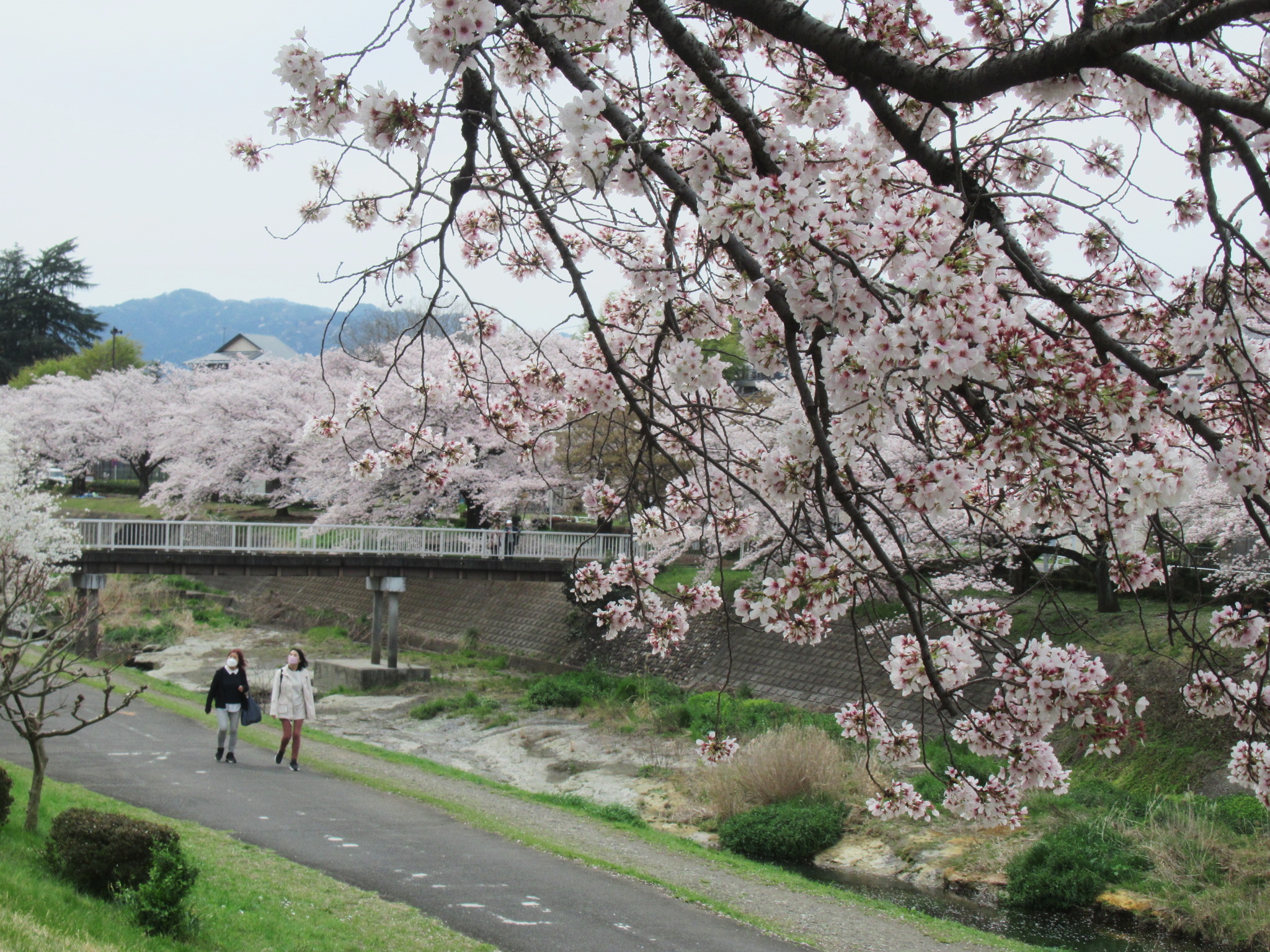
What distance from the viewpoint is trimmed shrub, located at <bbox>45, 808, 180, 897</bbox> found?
6.41m

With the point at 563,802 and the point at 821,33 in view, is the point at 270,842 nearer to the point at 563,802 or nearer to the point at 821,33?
the point at 563,802

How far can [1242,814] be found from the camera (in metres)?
10.6

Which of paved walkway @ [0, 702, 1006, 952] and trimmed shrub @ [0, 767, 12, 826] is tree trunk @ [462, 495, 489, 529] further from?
trimmed shrub @ [0, 767, 12, 826]

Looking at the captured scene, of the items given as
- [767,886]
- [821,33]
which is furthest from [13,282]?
[821,33]

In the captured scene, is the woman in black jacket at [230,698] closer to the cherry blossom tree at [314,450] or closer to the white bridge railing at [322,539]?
the cherry blossom tree at [314,450]

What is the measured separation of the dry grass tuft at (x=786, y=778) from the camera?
1312cm

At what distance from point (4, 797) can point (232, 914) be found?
249 centimetres

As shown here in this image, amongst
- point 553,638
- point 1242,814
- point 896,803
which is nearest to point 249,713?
point 896,803

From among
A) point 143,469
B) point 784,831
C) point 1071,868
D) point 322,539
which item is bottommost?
point 784,831

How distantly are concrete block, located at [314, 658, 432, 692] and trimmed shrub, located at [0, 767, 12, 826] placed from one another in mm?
16511

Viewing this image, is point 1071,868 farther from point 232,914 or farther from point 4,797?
point 4,797

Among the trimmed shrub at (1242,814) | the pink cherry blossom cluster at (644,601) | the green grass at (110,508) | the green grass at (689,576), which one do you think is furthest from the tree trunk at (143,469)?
the pink cherry blossom cluster at (644,601)

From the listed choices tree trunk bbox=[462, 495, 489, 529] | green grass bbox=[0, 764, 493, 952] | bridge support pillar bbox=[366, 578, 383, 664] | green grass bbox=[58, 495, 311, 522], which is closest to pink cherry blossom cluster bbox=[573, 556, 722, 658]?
green grass bbox=[0, 764, 493, 952]

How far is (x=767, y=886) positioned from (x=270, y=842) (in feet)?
15.0
